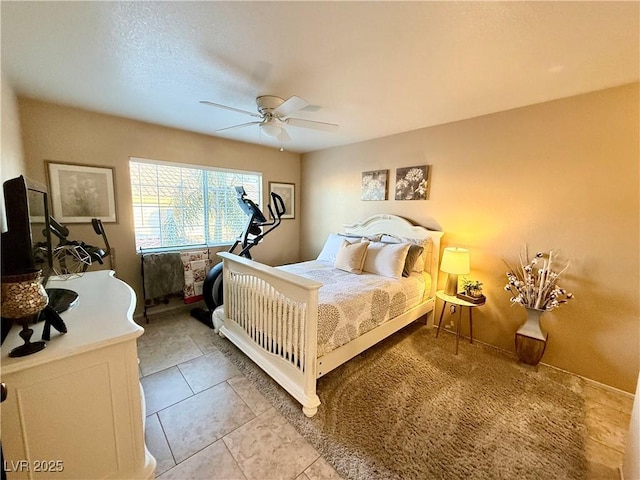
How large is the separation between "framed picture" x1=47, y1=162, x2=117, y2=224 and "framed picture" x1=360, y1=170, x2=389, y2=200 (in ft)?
10.1

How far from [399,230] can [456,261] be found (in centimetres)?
87

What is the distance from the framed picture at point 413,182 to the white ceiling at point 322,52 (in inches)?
30.9

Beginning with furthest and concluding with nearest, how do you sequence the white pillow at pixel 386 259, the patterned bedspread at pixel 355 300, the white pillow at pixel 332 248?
1. the white pillow at pixel 332 248
2. the white pillow at pixel 386 259
3. the patterned bedspread at pixel 355 300

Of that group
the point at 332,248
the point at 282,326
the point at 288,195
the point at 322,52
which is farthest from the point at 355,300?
the point at 288,195

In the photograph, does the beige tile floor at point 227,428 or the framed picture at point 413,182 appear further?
the framed picture at point 413,182

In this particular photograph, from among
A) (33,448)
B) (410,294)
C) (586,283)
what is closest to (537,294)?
(586,283)

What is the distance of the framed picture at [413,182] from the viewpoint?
3104 mm

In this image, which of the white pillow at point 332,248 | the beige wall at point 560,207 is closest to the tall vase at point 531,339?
the beige wall at point 560,207

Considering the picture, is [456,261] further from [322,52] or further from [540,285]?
[322,52]

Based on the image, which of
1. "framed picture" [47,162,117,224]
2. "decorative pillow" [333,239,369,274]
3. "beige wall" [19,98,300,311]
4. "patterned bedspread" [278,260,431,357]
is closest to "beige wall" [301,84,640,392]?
"patterned bedspread" [278,260,431,357]

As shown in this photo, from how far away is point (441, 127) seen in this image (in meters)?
2.93

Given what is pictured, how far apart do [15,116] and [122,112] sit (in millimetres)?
777

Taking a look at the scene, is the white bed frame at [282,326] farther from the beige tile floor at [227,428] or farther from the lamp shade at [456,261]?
the lamp shade at [456,261]

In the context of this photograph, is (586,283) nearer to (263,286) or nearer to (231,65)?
(263,286)
